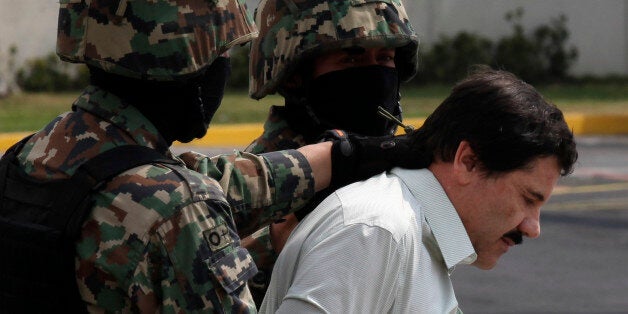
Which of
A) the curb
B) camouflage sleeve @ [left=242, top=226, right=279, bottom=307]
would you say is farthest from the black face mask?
the curb

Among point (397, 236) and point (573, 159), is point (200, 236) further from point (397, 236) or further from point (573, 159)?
point (573, 159)

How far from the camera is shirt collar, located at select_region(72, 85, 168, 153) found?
88.4 inches

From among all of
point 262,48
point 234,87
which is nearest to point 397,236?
point 262,48

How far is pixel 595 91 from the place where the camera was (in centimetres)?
1847

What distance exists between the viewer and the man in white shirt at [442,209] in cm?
233

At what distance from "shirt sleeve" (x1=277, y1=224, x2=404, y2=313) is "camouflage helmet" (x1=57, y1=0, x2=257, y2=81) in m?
0.40

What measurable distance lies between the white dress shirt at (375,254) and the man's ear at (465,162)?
0.05 metres

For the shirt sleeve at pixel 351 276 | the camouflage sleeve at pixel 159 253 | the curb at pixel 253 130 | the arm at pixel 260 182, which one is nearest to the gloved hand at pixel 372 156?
the arm at pixel 260 182

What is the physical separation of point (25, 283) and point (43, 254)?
0.07 metres

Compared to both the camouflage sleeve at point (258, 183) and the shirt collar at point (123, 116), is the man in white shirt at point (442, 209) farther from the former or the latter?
the shirt collar at point (123, 116)

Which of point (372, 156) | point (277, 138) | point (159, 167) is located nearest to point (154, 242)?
point (159, 167)

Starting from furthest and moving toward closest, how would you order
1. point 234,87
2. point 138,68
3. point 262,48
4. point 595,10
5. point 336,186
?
point 595,10
point 234,87
point 262,48
point 336,186
point 138,68

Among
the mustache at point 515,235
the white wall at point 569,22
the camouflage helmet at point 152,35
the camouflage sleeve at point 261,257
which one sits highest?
the camouflage helmet at point 152,35

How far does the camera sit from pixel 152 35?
88.3 inches
